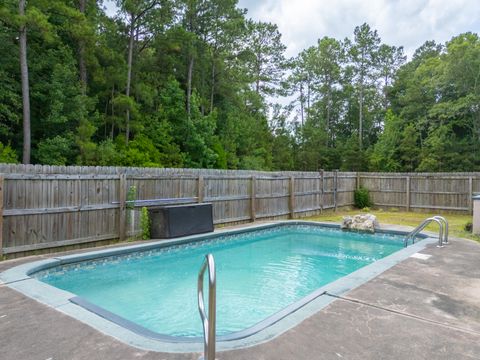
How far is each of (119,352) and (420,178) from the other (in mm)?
14686

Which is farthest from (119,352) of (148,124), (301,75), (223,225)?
(301,75)

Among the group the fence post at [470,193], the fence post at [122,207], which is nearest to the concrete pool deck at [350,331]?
the fence post at [122,207]

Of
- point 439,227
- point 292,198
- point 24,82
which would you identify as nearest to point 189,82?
point 24,82

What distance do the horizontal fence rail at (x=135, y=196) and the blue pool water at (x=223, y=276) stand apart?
1088 millimetres

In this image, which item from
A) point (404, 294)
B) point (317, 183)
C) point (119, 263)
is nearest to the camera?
point (404, 294)

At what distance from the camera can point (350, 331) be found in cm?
278

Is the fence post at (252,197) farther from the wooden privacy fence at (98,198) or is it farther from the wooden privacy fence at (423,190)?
the wooden privacy fence at (423,190)

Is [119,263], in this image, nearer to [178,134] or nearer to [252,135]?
[178,134]

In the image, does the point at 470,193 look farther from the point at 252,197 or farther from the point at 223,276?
the point at 223,276

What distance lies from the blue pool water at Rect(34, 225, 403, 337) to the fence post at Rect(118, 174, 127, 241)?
99 centimetres

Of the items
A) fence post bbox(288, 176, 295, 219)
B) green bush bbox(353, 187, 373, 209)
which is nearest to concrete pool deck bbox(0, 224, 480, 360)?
fence post bbox(288, 176, 295, 219)

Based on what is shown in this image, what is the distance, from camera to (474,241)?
7.24m

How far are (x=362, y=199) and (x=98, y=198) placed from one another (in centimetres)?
1194

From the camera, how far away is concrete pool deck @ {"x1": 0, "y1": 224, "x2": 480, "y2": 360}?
2402mm
